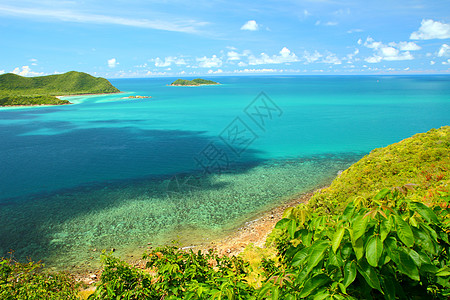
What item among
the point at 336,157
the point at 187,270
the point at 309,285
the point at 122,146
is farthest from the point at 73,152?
the point at 309,285

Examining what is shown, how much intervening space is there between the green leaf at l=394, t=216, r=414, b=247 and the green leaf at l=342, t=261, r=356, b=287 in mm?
513

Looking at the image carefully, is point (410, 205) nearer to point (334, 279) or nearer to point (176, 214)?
point (334, 279)

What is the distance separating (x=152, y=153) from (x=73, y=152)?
12752 mm

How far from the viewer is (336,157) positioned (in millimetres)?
35438

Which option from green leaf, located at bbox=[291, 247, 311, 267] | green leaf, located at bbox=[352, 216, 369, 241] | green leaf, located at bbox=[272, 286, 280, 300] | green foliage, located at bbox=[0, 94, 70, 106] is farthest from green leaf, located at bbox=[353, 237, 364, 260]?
green foliage, located at bbox=[0, 94, 70, 106]

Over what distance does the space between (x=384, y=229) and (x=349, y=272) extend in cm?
55

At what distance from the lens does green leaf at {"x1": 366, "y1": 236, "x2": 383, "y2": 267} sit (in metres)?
2.44

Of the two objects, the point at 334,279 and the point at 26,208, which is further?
the point at 26,208

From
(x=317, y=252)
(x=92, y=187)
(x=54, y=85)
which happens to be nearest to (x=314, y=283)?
(x=317, y=252)

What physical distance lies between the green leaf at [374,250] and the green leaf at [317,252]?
15.6 inches

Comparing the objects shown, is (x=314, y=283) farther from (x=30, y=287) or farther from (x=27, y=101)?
(x=27, y=101)

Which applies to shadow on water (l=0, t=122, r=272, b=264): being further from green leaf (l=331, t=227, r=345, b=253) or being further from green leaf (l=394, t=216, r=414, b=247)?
green leaf (l=394, t=216, r=414, b=247)

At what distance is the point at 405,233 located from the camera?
8.41 ft

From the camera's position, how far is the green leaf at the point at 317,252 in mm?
2737
